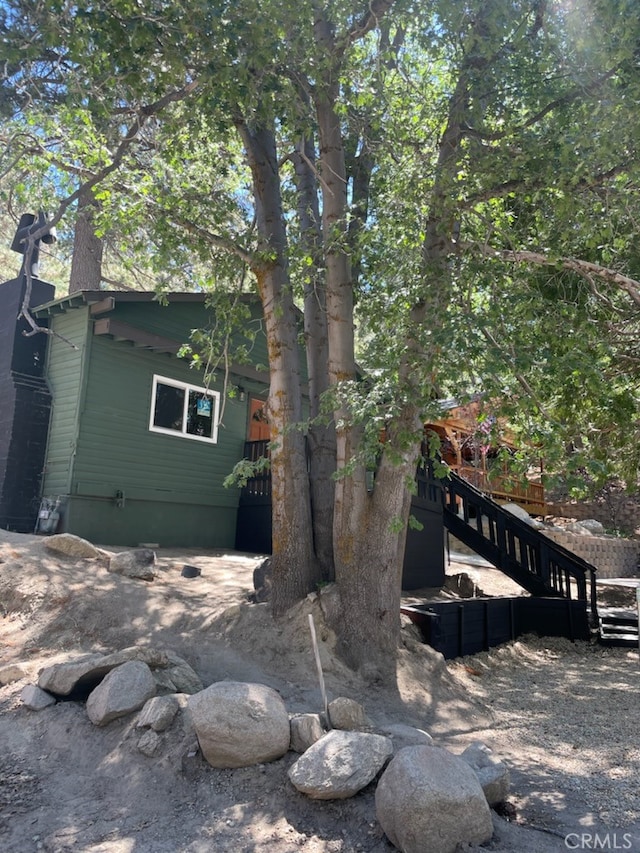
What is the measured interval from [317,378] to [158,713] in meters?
4.19

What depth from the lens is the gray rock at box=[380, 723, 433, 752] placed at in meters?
4.34

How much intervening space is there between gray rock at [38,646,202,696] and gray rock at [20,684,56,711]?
0.05 m

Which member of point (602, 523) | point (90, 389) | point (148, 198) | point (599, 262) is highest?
point (148, 198)

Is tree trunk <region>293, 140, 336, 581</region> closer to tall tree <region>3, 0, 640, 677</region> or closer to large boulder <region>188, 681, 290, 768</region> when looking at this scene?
tall tree <region>3, 0, 640, 677</region>

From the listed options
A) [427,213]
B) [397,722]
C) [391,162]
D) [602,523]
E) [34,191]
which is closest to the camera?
[397,722]

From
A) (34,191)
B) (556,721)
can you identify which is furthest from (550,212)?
(34,191)

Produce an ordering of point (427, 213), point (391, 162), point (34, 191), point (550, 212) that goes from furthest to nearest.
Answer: point (34, 191) → point (391, 162) → point (550, 212) → point (427, 213)

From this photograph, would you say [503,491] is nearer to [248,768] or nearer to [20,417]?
[20,417]

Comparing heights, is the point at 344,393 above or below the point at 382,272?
below

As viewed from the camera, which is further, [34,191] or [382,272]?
[34,191]

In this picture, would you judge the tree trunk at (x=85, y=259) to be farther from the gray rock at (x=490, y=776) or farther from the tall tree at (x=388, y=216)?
the gray rock at (x=490, y=776)

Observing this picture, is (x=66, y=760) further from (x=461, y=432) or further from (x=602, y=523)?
(x=602, y=523)

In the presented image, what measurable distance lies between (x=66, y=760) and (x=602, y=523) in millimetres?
19321

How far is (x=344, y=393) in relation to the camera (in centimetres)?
600
